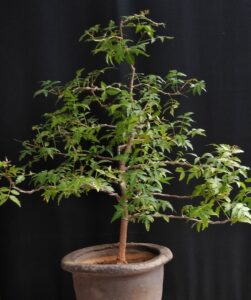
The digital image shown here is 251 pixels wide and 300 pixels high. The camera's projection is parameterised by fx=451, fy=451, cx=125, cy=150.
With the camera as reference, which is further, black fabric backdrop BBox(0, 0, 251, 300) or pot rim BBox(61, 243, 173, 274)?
black fabric backdrop BBox(0, 0, 251, 300)

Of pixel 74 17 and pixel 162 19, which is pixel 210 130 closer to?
pixel 162 19

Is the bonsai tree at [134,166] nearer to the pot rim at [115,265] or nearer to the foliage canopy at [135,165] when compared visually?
the foliage canopy at [135,165]

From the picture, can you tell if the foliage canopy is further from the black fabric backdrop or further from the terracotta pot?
the black fabric backdrop

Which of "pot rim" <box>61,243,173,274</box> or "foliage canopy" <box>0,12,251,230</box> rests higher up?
"foliage canopy" <box>0,12,251,230</box>

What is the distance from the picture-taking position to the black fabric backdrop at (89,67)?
1897mm

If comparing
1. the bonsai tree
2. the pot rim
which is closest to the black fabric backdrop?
the bonsai tree

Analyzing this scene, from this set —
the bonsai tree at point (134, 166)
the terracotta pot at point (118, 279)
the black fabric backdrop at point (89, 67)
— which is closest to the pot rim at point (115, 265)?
the terracotta pot at point (118, 279)

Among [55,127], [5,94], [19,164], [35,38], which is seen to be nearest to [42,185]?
[55,127]

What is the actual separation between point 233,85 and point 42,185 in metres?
0.90

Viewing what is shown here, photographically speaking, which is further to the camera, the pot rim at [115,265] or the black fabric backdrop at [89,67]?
the black fabric backdrop at [89,67]

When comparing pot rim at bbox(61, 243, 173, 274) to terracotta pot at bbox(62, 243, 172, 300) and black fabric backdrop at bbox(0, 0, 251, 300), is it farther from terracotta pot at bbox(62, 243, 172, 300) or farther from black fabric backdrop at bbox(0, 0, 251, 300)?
black fabric backdrop at bbox(0, 0, 251, 300)

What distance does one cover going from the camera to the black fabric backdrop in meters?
1.90

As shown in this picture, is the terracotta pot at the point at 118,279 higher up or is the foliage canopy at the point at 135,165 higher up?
the foliage canopy at the point at 135,165

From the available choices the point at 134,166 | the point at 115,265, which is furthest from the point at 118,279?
the point at 134,166
